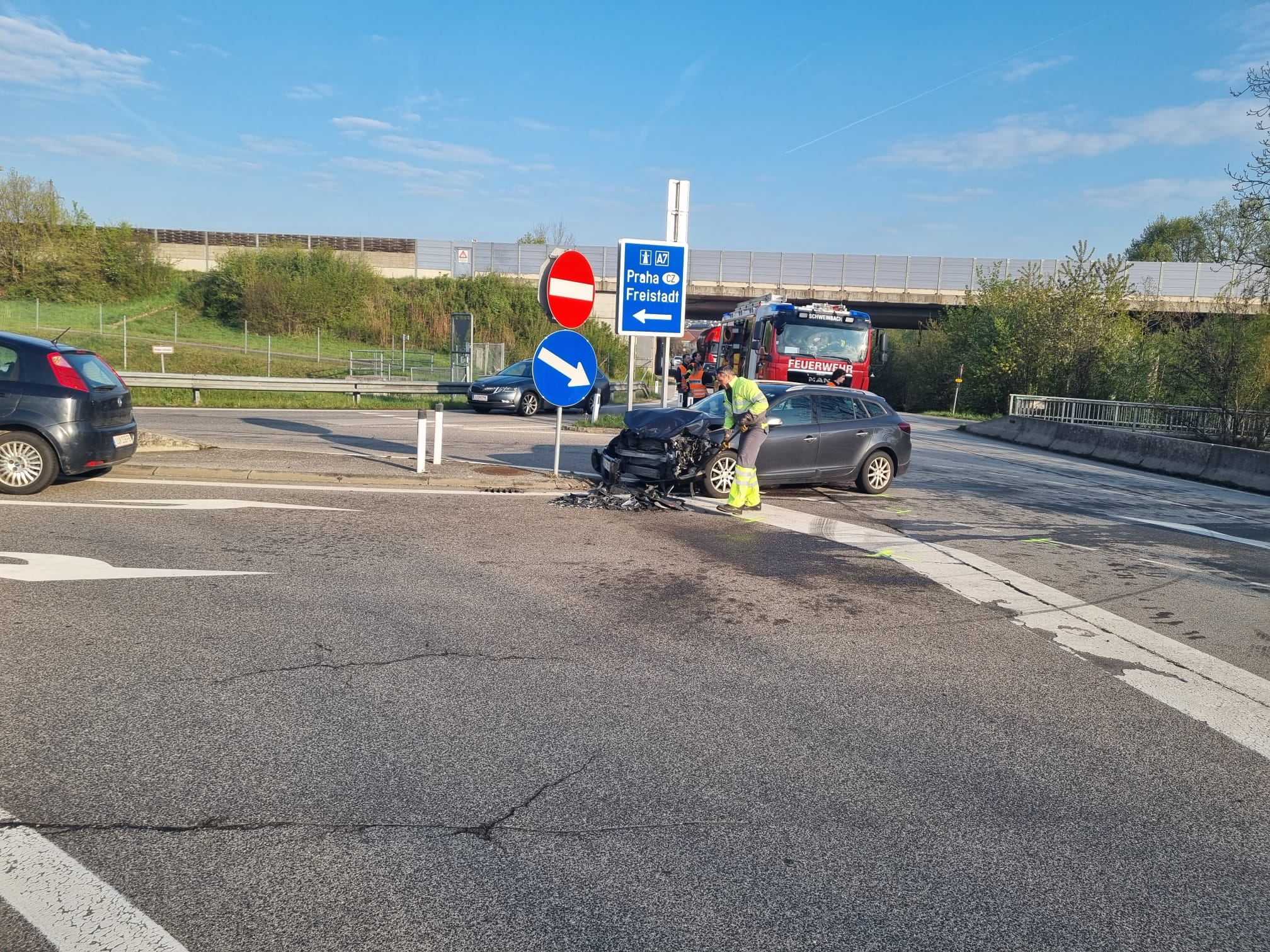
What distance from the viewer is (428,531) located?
916 cm

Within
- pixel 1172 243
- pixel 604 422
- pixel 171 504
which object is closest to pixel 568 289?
pixel 171 504

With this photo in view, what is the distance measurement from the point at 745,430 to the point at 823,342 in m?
13.6

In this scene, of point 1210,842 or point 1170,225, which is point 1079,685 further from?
point 1170,225

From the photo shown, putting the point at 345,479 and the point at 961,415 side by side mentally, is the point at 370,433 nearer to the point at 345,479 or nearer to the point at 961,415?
the point at 345,479

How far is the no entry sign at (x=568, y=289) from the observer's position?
39.2 feet

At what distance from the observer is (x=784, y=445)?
40.3ft

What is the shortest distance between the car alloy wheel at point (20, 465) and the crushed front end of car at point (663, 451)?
20.2ft

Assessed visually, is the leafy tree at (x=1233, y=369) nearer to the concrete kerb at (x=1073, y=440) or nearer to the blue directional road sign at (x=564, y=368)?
the concrete kerb at (x=1073, y=440)

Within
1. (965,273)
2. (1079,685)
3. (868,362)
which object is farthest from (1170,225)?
(1079,685)

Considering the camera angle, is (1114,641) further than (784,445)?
No

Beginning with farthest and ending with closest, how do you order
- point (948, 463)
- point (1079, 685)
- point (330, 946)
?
point (948, 463), point (1079, 685), point (330, 946)

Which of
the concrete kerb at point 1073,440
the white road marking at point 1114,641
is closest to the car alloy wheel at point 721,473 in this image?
the white road marking at point 1114,641

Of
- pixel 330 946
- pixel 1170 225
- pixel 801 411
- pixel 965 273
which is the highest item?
pixel 1170 225

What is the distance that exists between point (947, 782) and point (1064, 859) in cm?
65
